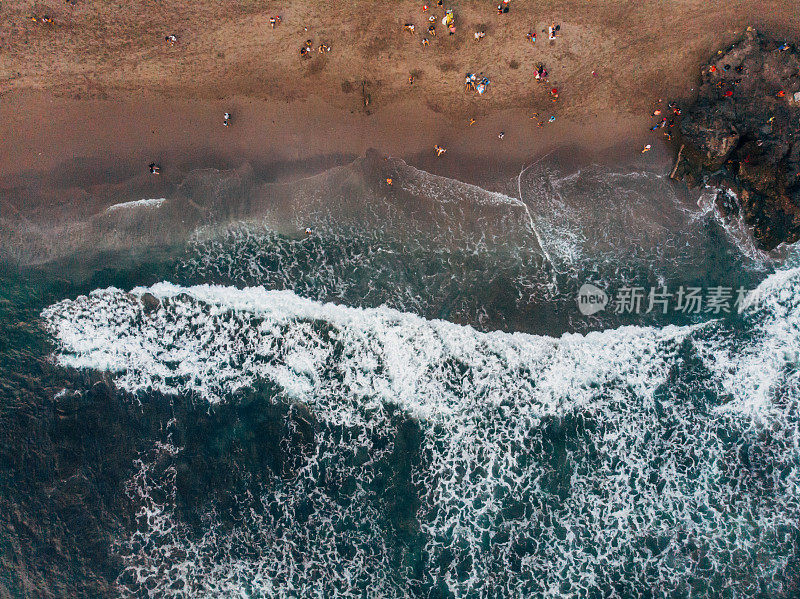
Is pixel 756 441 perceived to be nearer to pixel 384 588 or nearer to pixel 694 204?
pixel 694 204

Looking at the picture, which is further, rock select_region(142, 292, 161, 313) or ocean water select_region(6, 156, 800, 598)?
rock select_region(142, 292, 161, 313)

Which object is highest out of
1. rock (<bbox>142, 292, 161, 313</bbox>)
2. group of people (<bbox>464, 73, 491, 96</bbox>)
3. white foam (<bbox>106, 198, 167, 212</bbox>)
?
group of people (<bbox>464, 73, 491, 96</bbox>)

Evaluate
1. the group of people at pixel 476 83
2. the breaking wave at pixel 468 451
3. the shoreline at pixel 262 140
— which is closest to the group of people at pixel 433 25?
the group of people at pixel 476 83

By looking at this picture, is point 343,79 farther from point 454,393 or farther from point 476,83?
point 454,393

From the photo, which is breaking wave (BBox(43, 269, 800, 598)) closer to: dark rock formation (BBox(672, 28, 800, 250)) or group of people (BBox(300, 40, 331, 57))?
dark rock formation (BBox(672, 28, 800, 250))

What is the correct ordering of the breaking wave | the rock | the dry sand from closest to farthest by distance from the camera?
the breaking wave
the rock
the dry sand

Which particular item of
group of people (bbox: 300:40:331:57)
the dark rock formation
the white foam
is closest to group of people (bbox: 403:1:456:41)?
group of people (bbox: 300:40:331:57)

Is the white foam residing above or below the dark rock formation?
below
